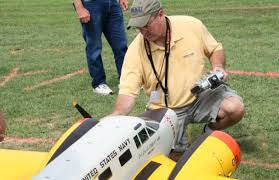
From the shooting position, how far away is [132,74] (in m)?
5.28

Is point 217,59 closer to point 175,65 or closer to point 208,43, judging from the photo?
point 208,43

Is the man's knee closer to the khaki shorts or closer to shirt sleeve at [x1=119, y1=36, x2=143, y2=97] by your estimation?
the khaki shorts

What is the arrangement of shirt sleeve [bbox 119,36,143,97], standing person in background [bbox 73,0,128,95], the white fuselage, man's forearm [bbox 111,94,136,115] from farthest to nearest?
standing person in background [bbox 73,0,128,95] < shirt sleeve [bbox 119,36,143,97] < man's forearm [bbox 111,94,136,115] < the white fuselage

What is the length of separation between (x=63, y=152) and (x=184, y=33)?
6.88ft

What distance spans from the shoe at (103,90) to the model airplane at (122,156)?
148 inches

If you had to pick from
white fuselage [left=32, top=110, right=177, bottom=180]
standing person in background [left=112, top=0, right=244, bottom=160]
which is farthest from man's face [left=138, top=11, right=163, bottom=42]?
white fuselage [left=32, top=110, right=177, bottom=180]

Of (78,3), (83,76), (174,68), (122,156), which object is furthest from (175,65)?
(83,76)

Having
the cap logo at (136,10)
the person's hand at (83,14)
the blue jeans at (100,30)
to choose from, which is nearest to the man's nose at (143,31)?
the cap logo at (136,10)

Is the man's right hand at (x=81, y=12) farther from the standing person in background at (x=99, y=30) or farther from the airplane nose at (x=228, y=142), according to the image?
the airplane nose at (x=228, y=142)

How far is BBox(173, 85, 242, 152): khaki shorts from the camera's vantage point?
5516mm

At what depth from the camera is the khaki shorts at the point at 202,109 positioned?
5516 millimetres

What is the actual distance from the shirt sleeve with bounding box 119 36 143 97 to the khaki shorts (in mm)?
562

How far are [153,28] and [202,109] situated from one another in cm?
101

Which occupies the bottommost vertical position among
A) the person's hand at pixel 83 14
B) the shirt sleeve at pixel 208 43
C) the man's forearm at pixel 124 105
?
the person's hand at pixel 83 14
